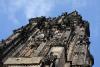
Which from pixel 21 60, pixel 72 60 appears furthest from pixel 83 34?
pixel 21 60

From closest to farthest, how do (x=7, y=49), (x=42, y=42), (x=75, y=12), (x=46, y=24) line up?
(x=7, y=49)
(x=42, y=42)
(x=46, y=24)
(x=75, y=12)

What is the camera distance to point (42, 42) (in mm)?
45531

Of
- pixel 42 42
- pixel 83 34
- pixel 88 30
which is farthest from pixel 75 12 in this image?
pixel 42 42

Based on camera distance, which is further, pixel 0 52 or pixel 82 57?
pixel 82 57

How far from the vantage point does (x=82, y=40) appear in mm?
48406

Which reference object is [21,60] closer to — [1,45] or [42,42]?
[1,45]

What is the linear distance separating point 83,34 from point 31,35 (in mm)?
5729

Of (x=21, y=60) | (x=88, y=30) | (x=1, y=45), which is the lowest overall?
(x=21, y=60)

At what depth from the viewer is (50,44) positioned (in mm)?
38906

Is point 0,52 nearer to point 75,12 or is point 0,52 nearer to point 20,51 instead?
point 20,51

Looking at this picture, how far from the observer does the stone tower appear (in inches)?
1337

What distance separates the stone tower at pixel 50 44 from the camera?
34.0 m

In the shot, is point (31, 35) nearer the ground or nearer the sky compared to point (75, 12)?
nearer the ground

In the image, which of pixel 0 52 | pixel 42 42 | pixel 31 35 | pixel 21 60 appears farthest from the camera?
pixel 31 35
